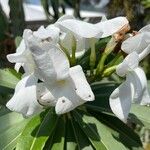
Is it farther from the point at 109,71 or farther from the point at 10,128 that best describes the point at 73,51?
the point at 10,128

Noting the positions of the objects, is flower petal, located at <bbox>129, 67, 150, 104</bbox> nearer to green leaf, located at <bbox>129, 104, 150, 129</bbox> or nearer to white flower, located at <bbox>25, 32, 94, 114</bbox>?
white flower, located at <bbox>25, 32, 94, 114</bbox>

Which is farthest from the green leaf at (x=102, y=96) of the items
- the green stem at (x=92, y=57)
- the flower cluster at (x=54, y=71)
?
the flower cluster at (x=54, y=71)

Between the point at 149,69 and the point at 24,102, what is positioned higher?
the point at 24,102

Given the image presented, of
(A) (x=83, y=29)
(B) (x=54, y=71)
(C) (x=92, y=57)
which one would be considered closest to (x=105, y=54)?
(C) (x=92, y=57)

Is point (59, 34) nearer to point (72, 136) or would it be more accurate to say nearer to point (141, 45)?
point (141, 45)

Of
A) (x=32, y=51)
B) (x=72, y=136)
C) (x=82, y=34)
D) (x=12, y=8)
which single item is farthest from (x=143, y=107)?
(x=12, y=8)
